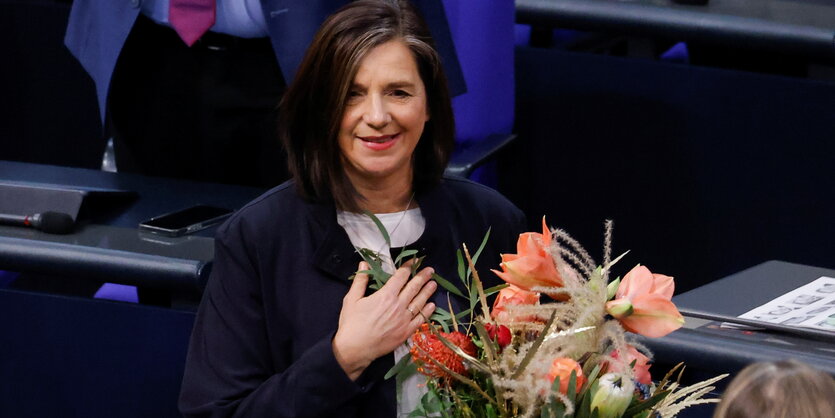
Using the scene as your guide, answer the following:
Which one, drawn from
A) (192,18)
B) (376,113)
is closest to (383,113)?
(376,113)

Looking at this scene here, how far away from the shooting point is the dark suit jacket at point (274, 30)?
106 inches

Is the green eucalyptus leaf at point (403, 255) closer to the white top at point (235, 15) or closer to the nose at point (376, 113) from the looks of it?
A: the nose at point (376, 113)

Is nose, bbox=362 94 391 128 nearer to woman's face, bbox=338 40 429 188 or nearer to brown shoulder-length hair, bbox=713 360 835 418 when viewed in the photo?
woman's face, bbox=338 40 429 188

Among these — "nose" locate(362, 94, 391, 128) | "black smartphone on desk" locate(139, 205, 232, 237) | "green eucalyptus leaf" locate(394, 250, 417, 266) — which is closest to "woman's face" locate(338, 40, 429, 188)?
"nose" locate(362, 94, 391, 128)

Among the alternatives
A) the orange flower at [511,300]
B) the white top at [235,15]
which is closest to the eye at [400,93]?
the orange flower at [511,300]

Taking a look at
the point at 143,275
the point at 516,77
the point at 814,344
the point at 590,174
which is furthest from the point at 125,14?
the point at 814,344

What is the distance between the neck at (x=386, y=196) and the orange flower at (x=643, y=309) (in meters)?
0.60

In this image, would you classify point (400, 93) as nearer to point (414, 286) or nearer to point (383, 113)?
point (383, 113)

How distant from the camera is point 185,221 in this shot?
94.2 inches

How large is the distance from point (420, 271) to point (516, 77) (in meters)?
1.62

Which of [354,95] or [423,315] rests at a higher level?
[354,95]

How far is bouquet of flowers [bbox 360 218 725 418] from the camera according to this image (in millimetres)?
1371

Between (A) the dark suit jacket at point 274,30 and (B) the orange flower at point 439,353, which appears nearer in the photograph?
(B) the orange flower at point 439,353

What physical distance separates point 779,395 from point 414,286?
0.61 metres
